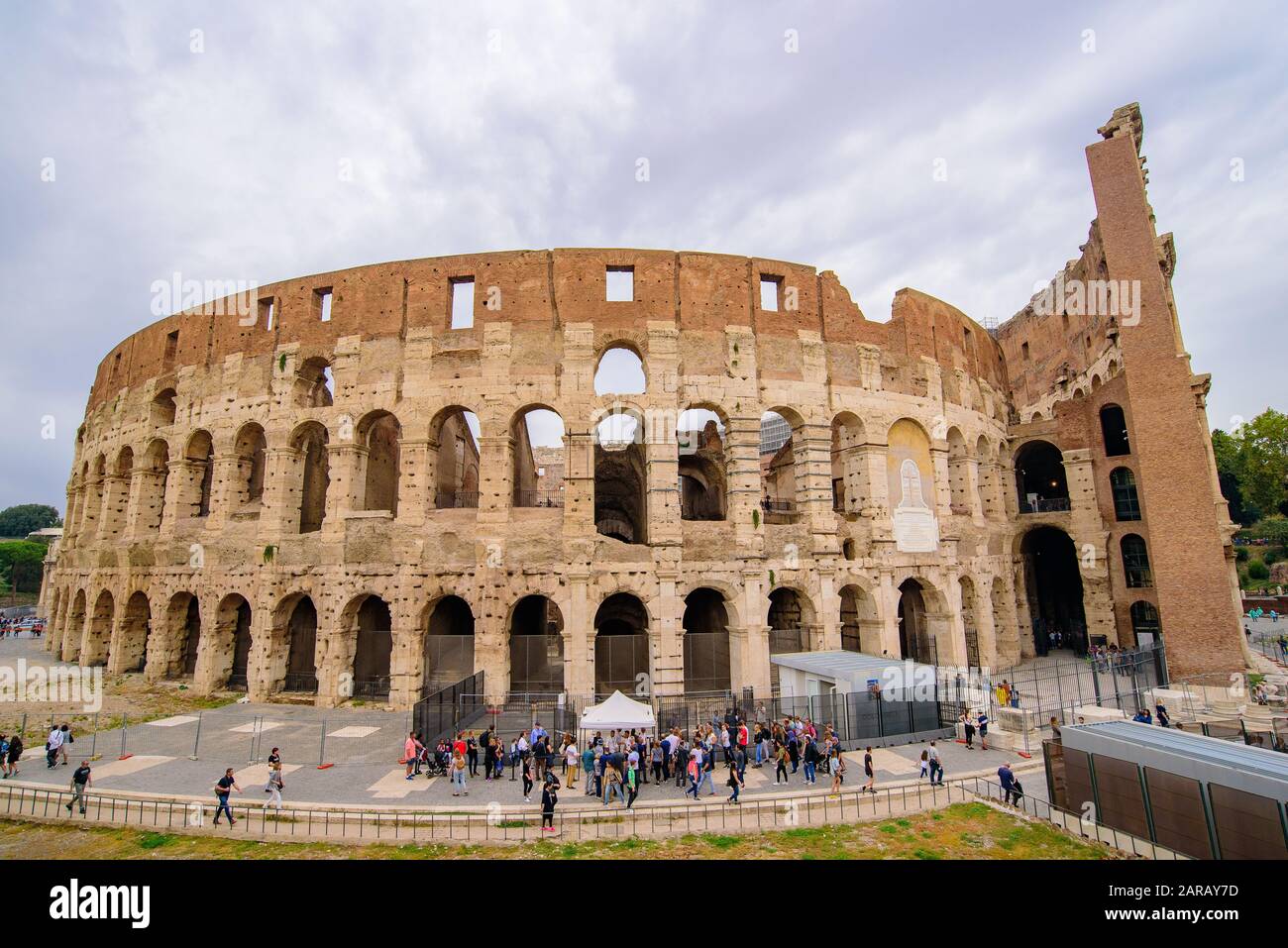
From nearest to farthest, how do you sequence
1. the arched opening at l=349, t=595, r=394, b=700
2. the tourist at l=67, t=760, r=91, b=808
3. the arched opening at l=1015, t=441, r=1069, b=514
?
the tourist at l=67, t=760, r=91, b=808, the arched opening at l=349, t=595, r=394, b=700, the arched opening at l=1015, t=441, r=1069, b=514

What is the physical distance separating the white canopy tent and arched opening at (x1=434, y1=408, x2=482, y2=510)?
15.7 meters

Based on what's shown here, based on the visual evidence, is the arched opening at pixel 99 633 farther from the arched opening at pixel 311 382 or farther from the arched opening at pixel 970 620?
the arched opening at pixel 970 620

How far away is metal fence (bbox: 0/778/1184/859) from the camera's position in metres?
11.0

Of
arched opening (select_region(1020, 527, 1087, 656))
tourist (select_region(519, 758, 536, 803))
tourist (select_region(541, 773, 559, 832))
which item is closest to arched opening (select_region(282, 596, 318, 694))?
tourist (select_region(519, 758, 536, 803))

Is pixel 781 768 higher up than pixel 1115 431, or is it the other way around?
pixel 1115 431

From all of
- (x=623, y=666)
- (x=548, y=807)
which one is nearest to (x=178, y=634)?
(x=623, y=666)

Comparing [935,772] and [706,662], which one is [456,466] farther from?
[935,772]

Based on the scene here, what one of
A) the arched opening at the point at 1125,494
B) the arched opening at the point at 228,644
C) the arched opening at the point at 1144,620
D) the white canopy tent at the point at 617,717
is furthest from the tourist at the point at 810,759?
the arched opening at the point at 1125,494

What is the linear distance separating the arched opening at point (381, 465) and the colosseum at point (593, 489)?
0.62 ft

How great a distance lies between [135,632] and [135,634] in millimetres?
87

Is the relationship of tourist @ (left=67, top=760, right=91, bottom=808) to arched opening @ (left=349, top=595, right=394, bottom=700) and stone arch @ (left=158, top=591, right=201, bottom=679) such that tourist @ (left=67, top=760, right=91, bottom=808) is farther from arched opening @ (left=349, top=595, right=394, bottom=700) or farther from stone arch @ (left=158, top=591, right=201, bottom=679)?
stone arch @ (left=158, top=591, right=201, bottom=679)

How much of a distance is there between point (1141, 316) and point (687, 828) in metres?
27.8

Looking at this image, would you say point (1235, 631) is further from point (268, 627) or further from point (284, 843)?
point (268, 627)

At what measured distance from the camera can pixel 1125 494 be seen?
27672 millimetres
